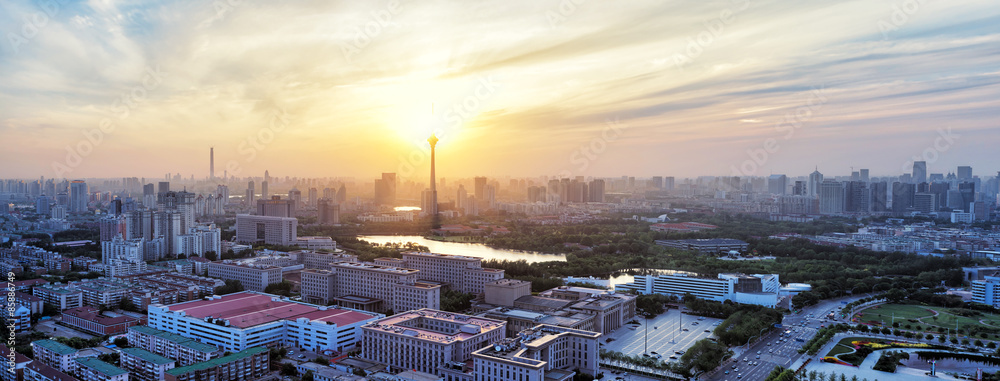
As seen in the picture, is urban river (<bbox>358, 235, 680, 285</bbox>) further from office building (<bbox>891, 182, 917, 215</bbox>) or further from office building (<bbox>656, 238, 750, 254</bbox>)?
office building (<bbox>891, 182, 917, 215</bbox>)

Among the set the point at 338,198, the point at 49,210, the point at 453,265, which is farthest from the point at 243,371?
the point at 338,198

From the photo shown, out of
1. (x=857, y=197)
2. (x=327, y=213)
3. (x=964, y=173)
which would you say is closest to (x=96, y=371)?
(x=327, y=213)

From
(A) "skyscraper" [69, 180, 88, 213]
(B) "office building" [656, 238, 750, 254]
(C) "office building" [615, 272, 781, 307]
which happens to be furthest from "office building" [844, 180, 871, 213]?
(A) "skyscraper" [69, 180, 88, 213]

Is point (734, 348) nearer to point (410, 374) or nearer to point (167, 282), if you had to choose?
point (410, 374)

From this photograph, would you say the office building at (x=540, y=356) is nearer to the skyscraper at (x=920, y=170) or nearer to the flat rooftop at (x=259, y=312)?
the flat rooftop at (x=259, y=312)

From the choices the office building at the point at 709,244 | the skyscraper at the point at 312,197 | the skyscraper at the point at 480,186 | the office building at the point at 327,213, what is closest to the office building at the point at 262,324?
the office building at the point at 709,244

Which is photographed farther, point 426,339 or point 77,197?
point 77,197

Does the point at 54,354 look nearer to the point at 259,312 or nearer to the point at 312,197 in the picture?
the point at 259,312
